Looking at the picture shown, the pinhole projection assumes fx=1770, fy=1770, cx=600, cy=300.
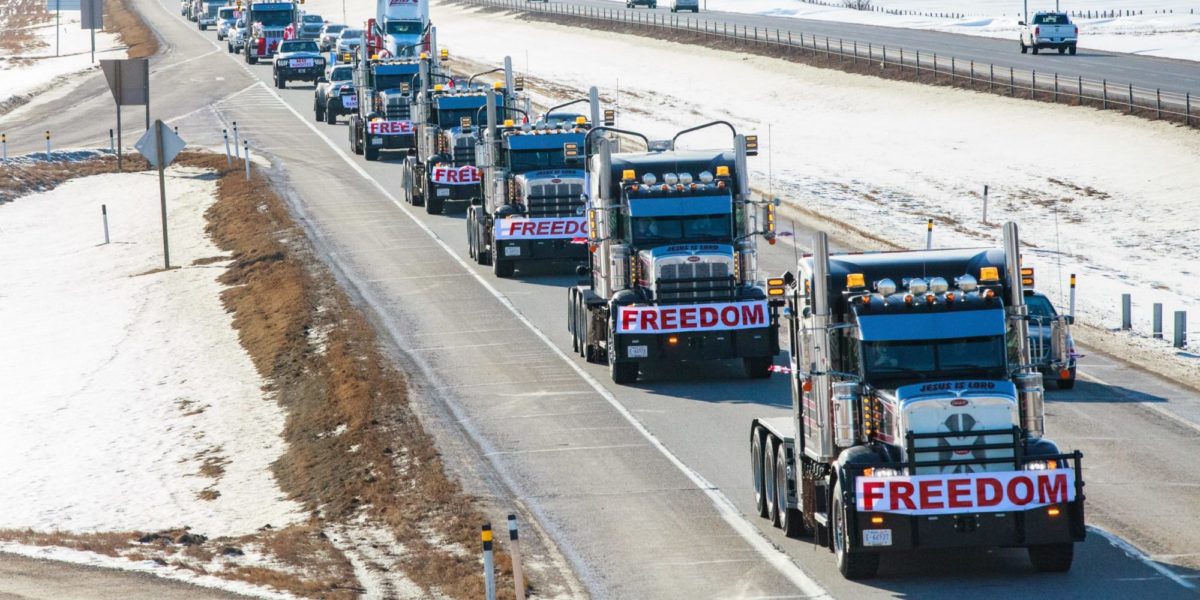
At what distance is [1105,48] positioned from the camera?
92.6 m

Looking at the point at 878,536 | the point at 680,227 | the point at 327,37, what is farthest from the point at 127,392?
the point at 327,37

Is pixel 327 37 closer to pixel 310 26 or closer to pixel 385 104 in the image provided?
pixel 310 26

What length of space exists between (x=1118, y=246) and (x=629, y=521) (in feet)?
95.7

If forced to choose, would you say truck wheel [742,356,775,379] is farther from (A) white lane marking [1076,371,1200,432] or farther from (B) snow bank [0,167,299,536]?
(B) snow bank [0,167,299,536]

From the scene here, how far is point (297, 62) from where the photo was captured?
88188 millimetres

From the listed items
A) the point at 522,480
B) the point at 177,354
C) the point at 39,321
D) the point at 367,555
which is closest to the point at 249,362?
the point at 177,354

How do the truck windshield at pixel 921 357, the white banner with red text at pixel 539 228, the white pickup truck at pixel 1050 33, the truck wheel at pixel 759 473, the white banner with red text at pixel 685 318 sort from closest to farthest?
the truck windshield at pixel 921 357, the truck wheel at pixel 759 473, the white banner with red text at pixel 685 318, the white banner with red text at pixel 539 228, the white pickup truck at pixel 1050 33

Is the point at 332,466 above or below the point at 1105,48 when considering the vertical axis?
below

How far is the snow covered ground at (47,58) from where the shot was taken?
343ft

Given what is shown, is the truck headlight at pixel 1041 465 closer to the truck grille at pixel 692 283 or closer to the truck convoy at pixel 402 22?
the truck grille at pixel 692 283

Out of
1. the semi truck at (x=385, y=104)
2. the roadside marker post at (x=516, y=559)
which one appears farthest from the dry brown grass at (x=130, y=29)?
the roadside marker post at (x=516, y=559)

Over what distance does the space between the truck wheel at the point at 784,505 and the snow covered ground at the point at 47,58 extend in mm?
81375

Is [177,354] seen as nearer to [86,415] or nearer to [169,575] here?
[86,415]

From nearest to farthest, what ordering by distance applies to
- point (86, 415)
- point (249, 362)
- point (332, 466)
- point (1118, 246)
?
point (332, 466)
point (86, 415)
point (249, 362)
point (1118, 246)
